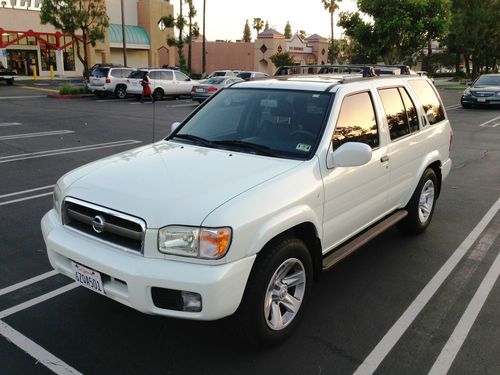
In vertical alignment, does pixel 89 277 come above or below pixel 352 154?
below

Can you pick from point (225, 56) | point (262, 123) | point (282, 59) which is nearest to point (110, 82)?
point (262, 123)

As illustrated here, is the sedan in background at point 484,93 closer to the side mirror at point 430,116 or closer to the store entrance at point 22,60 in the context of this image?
the side mirror at point 430,116

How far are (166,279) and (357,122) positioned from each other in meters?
2.29

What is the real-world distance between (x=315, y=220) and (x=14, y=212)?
4.44m

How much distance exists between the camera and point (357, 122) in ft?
14.0

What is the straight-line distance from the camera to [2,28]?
43000 mm

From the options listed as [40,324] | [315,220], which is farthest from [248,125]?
[40,324]

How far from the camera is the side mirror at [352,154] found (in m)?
3.58

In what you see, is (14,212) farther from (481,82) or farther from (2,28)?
(2,28)

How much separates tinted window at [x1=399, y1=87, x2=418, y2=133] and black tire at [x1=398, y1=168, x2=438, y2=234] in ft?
2.00

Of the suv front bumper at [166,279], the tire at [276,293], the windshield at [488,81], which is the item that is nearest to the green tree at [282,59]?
the windshield at [488,81]

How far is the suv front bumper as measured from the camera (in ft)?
9.37

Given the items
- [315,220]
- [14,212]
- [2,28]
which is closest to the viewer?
[315,220]

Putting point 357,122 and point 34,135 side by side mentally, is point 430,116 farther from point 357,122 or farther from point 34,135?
point 34,135
